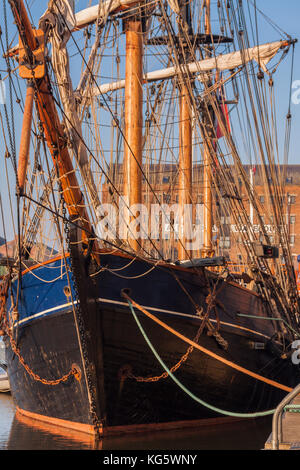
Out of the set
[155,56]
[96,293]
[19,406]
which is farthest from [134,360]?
[155,56]

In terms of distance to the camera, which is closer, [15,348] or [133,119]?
[15,348]

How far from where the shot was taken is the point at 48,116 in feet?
39.8

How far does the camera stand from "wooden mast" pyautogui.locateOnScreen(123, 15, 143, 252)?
1529 centimetres

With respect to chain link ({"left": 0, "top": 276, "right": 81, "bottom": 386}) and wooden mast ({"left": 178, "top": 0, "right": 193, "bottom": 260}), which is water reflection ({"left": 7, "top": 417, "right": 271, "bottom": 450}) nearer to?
chain link ({"left": 0, "top": 276, "right": 81, "bottom": 386})

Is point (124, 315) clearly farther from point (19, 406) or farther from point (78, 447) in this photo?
point (19, 406)

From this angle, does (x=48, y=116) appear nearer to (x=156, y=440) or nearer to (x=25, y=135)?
(x=25, y=135)

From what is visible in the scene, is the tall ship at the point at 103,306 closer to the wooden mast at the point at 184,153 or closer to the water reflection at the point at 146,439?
the water reflection at the point at 146,439

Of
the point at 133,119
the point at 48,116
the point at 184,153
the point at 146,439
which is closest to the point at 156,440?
the point at 146,439

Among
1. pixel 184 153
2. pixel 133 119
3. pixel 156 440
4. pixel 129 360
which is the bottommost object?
pixel 156 440

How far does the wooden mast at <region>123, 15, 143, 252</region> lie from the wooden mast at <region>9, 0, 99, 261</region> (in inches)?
80.6

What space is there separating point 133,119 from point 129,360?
5.70m

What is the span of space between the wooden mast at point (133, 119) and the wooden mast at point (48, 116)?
205cm

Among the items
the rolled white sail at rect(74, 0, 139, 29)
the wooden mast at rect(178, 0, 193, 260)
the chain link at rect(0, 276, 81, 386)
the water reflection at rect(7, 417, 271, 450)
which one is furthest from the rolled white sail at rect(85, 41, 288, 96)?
the water reflection at rect(7, 417, 271, 450)
